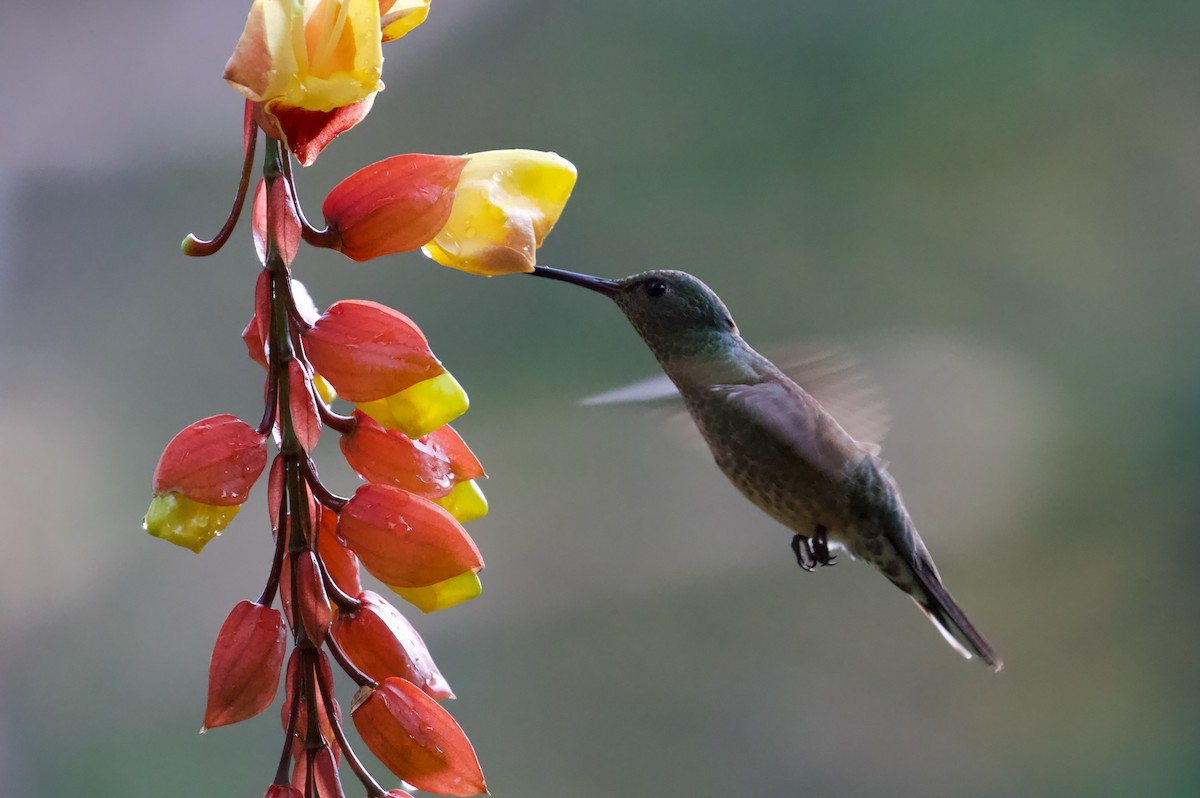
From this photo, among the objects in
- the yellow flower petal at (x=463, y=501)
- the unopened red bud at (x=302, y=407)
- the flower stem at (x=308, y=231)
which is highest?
the flower stem at (x=308, y=231)

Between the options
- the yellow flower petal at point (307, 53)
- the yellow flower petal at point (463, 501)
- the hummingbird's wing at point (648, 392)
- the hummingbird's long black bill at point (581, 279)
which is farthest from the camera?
the hummingbird's wing at point (648, 392)

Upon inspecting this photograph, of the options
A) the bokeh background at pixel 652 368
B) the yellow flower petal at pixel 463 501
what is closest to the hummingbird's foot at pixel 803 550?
the yellow flower petal at pixel 463 501

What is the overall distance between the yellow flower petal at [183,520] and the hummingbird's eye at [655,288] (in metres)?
0.39

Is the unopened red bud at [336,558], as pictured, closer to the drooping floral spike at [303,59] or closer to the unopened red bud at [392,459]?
the unopened red bud at [392,459]

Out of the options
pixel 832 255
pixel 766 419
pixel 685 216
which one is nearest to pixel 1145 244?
pixel 832 255

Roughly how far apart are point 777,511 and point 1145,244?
4.13 ft

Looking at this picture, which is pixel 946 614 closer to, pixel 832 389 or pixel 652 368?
pixel 832 389

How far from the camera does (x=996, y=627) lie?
1.86m

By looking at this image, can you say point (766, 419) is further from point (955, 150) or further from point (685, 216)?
point (955, 150)

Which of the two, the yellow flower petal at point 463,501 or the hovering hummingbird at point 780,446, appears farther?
the hovering hummingbird at point 780,446

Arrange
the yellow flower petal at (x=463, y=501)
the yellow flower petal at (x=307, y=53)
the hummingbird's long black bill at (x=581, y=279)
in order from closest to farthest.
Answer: the yellow flower petal at (x=307, y=53) → the yellow flower petal at (x=463, y=501) → the hummingbird's long black bill at (x=581, y=279)

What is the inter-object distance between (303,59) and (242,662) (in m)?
0.23

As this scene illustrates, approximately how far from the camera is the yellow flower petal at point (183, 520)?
422mm

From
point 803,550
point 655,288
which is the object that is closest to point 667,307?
point 655,288
